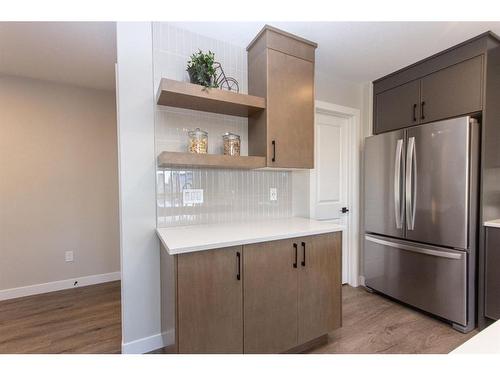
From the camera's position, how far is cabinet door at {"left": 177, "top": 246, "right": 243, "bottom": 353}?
1.33 metres

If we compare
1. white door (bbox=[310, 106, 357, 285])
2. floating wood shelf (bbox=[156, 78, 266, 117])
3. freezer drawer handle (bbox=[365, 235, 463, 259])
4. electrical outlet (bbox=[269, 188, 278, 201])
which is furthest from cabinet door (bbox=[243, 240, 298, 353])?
freezer drawer handle (bbox=[365, 235, 463, 259])

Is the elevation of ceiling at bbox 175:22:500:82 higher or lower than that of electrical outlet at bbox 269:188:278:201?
higher

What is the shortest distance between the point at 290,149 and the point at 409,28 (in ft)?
4.10

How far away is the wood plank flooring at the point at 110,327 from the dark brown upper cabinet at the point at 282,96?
55.7 inches

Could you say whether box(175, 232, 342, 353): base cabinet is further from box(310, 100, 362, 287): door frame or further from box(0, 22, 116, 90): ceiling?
box(0, 22, 116, 90): ceiling

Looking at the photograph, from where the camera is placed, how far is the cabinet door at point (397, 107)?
7.88 ft

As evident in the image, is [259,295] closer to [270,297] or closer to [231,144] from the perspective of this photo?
[270,297]

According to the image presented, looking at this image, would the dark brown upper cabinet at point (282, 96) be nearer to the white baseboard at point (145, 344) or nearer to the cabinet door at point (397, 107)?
the cabinet door at point (397, 107)

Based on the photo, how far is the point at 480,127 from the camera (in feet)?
6.49

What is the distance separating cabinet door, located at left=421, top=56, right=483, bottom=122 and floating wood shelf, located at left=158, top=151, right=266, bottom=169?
1.67 meters

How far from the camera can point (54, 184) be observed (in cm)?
285

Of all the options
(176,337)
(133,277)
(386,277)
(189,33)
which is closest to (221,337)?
(176,337)
